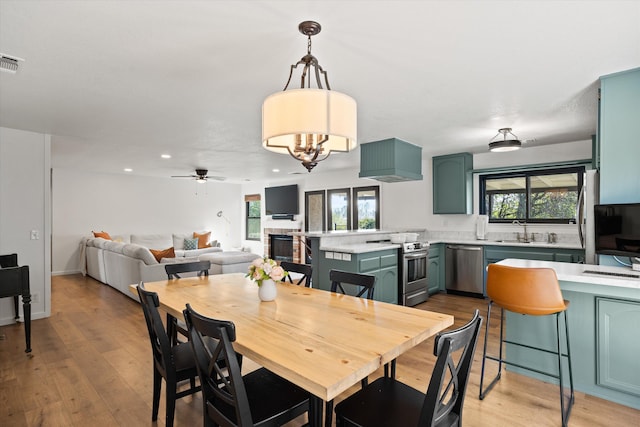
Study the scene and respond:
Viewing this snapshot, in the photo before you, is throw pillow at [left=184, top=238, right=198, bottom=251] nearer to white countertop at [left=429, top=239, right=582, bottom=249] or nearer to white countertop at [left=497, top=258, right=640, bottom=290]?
white countertop at [left=429, top=239, right=582, bottom=249]

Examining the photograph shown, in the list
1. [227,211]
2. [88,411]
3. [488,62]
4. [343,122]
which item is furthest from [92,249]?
[488,62]

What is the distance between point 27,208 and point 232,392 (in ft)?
14.3

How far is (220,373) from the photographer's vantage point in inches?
55.9

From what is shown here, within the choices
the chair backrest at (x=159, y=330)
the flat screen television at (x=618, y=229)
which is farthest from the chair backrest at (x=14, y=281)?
the flat screen television at (x=618, y=229)

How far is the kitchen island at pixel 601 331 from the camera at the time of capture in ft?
7.23

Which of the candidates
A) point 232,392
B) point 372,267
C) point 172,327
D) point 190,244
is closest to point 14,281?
point 172,327

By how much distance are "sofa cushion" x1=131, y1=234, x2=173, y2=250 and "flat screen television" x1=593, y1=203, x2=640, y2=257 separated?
8.26 m

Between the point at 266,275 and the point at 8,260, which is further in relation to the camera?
the point at 8,260

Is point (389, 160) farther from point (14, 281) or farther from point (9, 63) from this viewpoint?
point (14, 281)

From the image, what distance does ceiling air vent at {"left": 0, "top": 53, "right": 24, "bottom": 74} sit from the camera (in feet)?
7.20

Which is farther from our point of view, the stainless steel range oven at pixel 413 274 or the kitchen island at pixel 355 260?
the stainless steel range oven at pixel 413 274

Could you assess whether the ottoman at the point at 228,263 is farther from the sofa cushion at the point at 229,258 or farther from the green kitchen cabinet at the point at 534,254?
the green kitchen cabinet at the point at 534,254

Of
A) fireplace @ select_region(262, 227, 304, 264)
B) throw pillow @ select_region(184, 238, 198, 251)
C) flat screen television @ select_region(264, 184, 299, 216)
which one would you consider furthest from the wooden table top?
flat screen television @ select_region(264, 184, 299, 216)

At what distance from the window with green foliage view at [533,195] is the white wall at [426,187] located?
0.16 meters
